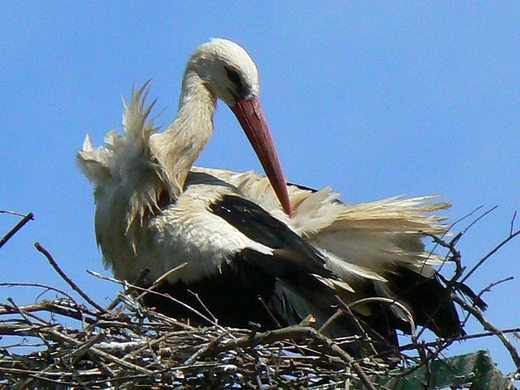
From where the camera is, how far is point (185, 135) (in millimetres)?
5508

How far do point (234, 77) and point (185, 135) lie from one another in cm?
39

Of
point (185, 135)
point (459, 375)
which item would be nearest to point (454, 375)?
point (459, 375)

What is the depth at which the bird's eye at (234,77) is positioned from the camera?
5.64 metres

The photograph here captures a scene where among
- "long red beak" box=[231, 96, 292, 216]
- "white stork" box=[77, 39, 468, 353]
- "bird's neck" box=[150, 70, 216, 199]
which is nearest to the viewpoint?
"white stork" box=[77, 39, 468, 353]

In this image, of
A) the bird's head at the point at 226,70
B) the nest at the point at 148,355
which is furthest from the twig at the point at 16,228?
the bird's head at the point at 226,70

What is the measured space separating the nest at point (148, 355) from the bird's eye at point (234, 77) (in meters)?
1.97

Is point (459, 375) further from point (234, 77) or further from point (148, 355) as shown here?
point (234, 77)

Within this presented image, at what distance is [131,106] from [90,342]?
1.97 m

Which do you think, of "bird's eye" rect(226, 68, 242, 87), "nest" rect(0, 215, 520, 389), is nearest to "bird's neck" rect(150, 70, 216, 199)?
"bird's eye" rect(226, 68, 242, 87)

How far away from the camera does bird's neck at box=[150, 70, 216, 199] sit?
5.29 m

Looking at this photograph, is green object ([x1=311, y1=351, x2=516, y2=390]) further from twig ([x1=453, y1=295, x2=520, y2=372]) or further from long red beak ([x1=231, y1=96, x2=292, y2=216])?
long red beak ([x1=231, y1=96, x2=292, y2=216])

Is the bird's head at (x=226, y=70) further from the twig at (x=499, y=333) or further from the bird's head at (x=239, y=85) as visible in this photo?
the twig at (x=499, y=333)

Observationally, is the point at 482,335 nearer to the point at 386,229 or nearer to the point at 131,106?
the point at 386,229

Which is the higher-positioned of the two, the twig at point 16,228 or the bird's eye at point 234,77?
the bird's eye at point 234,77
